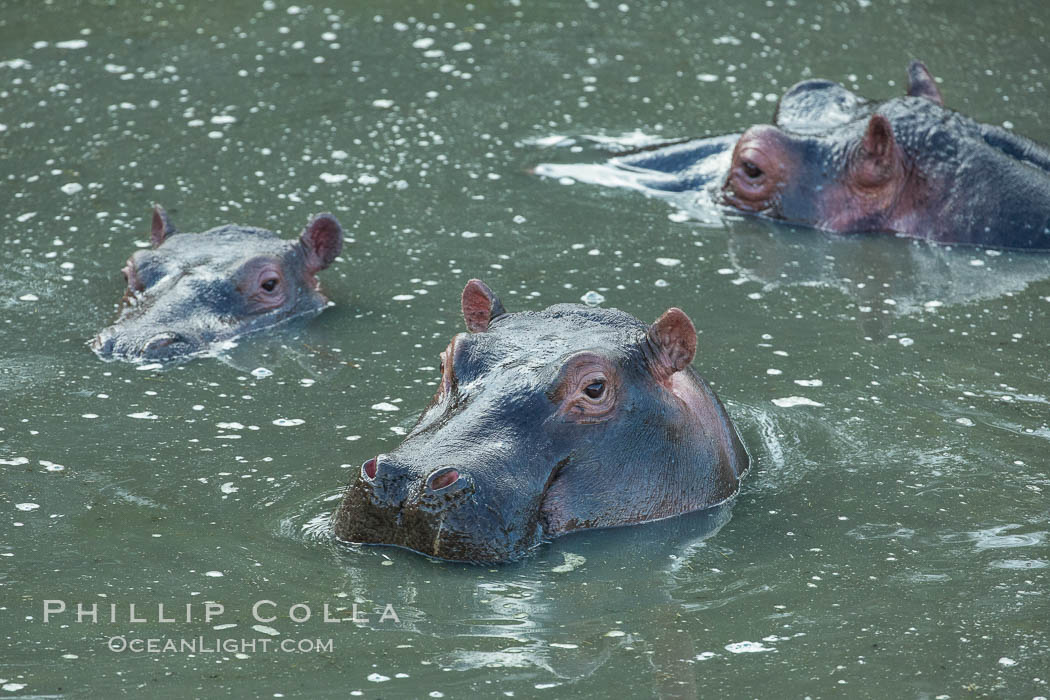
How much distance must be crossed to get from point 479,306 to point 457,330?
1865 millimetres

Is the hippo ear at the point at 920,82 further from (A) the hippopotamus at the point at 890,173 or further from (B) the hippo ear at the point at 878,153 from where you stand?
(B) the hippo ear at the point at 878,153

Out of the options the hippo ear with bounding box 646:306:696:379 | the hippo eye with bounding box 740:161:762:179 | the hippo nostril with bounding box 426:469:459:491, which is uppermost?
the hippo eye with bounding box 740:161:762:179

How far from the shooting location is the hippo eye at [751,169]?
422 inches

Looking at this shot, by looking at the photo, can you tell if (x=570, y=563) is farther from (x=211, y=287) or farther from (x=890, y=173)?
(x=890, y=173)

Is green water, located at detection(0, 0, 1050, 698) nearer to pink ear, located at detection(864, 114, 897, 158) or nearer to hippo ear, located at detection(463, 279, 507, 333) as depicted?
pink ear, located at detection(864, 114, 897, 158)

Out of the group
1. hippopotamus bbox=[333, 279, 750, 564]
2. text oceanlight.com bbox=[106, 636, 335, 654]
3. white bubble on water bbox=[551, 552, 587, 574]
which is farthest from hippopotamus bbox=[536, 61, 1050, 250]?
text oceanlight.com bbox=[106, 636, 335, 654]

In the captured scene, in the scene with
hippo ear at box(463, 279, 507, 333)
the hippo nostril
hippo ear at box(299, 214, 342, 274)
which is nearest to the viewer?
the hippo nostril

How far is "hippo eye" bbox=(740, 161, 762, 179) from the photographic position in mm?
10711

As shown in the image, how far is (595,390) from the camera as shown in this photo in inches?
243

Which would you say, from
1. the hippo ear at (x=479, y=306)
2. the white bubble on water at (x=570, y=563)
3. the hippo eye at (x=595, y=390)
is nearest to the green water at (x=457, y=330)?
the white bubble on water at (x=570, y=563)

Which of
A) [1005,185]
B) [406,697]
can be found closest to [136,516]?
[406,697]

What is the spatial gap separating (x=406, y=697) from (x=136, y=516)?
1.94m

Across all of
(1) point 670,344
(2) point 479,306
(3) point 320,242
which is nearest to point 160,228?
(3) point 320,242

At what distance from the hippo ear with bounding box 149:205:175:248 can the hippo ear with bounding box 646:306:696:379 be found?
400cm
